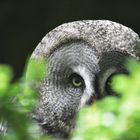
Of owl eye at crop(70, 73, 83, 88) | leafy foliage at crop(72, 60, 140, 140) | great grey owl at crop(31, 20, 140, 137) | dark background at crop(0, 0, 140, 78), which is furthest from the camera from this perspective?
dark background at crop(0, 0, 140, 78)

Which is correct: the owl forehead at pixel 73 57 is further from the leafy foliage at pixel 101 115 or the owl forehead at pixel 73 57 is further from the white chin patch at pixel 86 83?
the leafy foliage at pixel 101 115

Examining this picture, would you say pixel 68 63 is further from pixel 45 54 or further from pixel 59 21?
pixel 59 21

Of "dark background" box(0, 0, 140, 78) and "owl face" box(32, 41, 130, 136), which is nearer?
"owl face" box(32, 41, 130, 136)

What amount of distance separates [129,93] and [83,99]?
7.84 feet

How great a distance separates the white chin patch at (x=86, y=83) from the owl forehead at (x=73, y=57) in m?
0.02

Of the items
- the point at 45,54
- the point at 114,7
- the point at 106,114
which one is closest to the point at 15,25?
the point at 114,7

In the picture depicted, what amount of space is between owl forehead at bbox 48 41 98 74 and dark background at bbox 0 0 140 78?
2.83 meters

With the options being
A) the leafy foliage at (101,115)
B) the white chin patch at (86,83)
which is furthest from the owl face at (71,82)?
the leafy foliage at (101,115)

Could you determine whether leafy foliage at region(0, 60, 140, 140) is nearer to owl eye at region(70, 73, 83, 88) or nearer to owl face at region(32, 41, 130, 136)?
owl face at region(32, 41, 130, 136)

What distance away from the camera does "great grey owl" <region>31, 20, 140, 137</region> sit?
3125 millimetres

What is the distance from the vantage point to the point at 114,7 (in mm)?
6379

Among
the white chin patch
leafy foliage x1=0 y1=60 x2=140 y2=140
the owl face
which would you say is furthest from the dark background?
leafy foliage x1=0 y1=60 x2=140 y2=140

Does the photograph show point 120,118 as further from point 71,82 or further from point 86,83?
point 71,82

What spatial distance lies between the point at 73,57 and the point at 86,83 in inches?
7.2
